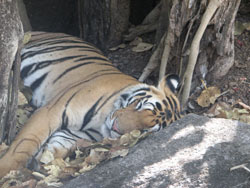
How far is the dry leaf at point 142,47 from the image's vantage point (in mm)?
4693

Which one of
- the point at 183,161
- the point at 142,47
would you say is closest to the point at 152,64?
the point at 142,47

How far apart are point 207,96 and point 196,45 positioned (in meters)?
0.59

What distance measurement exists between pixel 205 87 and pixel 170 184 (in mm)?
1861

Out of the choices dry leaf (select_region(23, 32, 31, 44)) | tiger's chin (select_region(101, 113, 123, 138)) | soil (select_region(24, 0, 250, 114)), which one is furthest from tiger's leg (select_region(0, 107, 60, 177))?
soil (select_region(24, 0, 250, 114))

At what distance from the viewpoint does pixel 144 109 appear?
319 cm

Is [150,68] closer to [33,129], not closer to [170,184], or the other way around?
[33,129]

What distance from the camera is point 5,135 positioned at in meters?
3.11

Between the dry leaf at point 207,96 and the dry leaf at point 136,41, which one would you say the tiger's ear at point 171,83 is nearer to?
the dry leaf at point 207,96

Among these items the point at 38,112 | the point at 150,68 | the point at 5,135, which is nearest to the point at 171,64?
the point at 150,68

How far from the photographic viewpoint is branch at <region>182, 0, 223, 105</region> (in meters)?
3.64

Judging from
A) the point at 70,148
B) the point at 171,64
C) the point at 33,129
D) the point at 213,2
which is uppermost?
the point at 213,2

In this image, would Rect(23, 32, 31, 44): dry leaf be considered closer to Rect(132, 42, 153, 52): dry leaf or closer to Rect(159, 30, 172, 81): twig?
Rect(132, 42, 153, 52): dry leaf

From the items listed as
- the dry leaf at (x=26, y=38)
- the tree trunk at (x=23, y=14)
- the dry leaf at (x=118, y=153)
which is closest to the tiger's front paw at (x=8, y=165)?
the dry leaf at (x=118, y=153)

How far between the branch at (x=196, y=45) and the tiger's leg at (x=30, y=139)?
1303 millimetres
